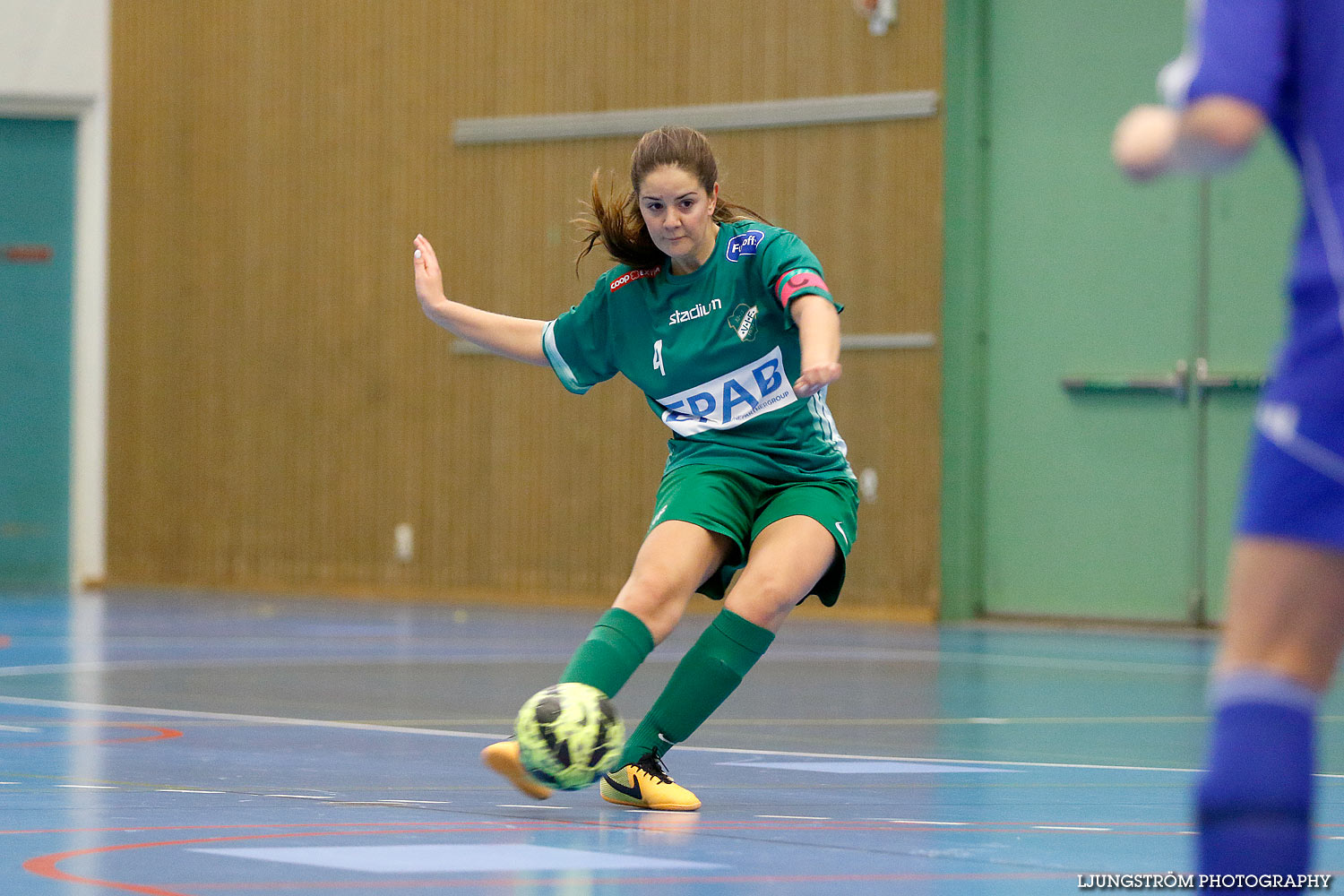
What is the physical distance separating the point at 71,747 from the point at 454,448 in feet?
33.9

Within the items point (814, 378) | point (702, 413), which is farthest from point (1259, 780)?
point (702, 413)

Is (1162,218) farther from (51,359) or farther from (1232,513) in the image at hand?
(51,359)

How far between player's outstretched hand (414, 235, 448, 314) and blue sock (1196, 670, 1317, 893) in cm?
296

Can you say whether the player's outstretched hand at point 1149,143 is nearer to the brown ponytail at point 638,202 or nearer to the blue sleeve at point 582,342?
the brown ponytail at point 638,202

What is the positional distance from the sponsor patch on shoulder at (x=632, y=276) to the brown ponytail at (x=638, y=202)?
0.01m

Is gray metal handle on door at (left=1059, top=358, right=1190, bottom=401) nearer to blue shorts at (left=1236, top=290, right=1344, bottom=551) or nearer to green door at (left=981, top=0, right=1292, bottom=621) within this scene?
green door at (left=981, top=0, right=1292, bottom=621)

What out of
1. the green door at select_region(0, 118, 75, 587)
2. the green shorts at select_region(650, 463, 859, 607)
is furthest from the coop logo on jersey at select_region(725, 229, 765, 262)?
the green door at select_region(0, 118, 75, 587)

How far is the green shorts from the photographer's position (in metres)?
4.39

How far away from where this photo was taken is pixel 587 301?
187 inches

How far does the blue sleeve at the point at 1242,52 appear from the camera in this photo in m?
1.98

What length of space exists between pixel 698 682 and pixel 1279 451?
247 cm

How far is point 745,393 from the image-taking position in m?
4.52

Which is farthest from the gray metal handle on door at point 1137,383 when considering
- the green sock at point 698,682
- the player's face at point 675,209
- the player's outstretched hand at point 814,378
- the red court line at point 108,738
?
the player's outstretched hand at point 814,378

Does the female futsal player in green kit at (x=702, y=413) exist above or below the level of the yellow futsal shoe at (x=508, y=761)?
above
